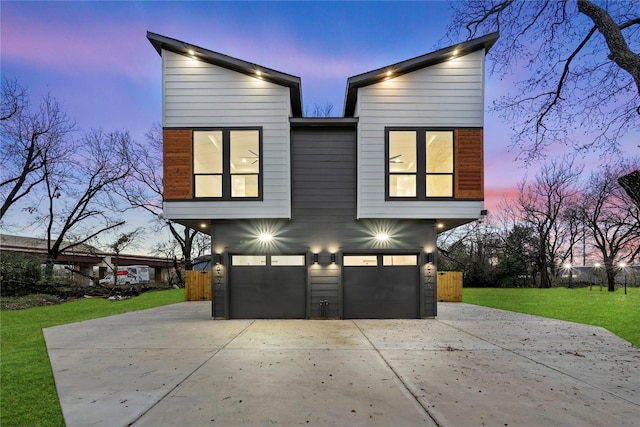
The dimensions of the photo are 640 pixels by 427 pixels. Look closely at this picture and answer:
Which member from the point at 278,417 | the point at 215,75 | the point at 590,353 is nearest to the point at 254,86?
the point at 215,75

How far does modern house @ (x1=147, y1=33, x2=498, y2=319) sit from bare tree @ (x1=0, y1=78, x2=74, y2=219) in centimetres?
1210

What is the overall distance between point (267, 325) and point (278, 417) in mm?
5130

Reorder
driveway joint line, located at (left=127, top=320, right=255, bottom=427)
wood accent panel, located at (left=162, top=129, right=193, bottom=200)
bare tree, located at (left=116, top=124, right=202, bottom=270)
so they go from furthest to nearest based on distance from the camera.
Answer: bare tree, located at (left=116, top=124, right=202, bottom=270), wood accent panel, located at (left=162, top=129, right=193, bottom=200), driveway joint line, located at (left=127, top=320, right=255, bottom=427)

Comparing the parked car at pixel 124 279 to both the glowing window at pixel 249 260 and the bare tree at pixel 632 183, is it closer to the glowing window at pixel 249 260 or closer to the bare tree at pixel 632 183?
→ the glowing window at pixel 249 260

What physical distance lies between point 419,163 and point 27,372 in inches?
351

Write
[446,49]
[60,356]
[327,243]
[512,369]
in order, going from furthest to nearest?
[327,243] < [446,49] < [60,356] < [512,369]

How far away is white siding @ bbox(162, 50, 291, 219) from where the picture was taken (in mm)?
8812

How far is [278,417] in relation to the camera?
328cm

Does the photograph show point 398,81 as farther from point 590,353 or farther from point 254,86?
point 590,353

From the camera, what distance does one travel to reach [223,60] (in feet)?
28.2

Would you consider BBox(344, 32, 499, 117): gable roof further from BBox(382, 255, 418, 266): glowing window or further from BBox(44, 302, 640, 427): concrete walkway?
BBox(44, 302, 640, 427): concrete walkway

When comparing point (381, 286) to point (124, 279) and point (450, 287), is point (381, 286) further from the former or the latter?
point (124, 279)

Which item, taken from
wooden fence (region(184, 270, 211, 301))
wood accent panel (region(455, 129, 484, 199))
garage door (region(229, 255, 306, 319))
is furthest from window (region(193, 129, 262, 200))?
wooden fence (region(184, 270, 211, 301))

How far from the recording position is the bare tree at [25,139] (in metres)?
15.6
